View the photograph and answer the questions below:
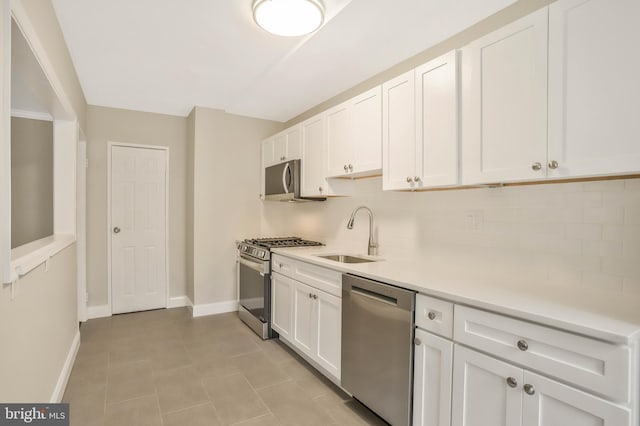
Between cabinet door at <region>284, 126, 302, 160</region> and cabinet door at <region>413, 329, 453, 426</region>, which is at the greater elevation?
cabinet door at <region>284, 126, 302, 160</region>

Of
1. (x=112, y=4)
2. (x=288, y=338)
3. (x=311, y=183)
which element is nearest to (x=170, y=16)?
(x=112, y=4)

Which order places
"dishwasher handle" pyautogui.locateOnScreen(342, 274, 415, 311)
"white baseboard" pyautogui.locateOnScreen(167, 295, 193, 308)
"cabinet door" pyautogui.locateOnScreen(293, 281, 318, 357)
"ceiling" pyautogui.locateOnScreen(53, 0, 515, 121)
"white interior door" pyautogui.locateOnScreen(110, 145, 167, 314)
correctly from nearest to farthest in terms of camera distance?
1. "dishwasher handle" pyautogui.locateOnScreen(342, 274, 415, 311)
2. "ceiling" pyautogui.locateOnScreen(53, 0, 515, 121)
3. "cabinet door" pyautogui.locateOnScreen(293, 281, 318, 357)
4. "white interior door" pyautogui.locateOnScreen(110, 145, 167, 314)
5. "white baseboard" pyautogui.locateOnScreen(167, 295, 193, 308)

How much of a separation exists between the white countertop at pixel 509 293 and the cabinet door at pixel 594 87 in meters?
0.55

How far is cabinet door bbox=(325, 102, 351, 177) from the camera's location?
9.34 feet

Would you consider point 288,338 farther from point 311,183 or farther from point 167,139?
point 167,139

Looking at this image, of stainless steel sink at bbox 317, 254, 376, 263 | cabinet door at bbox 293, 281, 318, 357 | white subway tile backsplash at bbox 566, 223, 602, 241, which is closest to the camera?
white subway tile backsplash at bbox 566, 223, 602, 241

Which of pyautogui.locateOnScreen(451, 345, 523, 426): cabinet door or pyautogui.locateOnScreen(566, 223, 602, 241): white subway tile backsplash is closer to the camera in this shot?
pyautogui.locateOnScreen(451, 345, 523, 426): cabinet door

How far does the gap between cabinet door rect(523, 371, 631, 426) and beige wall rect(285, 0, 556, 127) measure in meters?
1.90

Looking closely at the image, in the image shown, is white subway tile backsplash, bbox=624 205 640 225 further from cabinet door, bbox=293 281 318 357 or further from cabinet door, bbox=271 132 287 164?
cabinet door, bbox=271 132 287 164

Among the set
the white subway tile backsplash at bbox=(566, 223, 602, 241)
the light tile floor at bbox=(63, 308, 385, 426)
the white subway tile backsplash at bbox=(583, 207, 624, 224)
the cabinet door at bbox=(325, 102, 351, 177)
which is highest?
the cabinet door at bbox=(325, 102, 351, 177)

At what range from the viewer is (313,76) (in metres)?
3.10

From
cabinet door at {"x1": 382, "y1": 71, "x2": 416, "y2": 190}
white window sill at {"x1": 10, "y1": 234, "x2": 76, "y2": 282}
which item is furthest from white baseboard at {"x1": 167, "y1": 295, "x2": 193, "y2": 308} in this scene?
cabinet door at {"x1": 382, "y1": 71, "x2": 416, "y2": 190}
